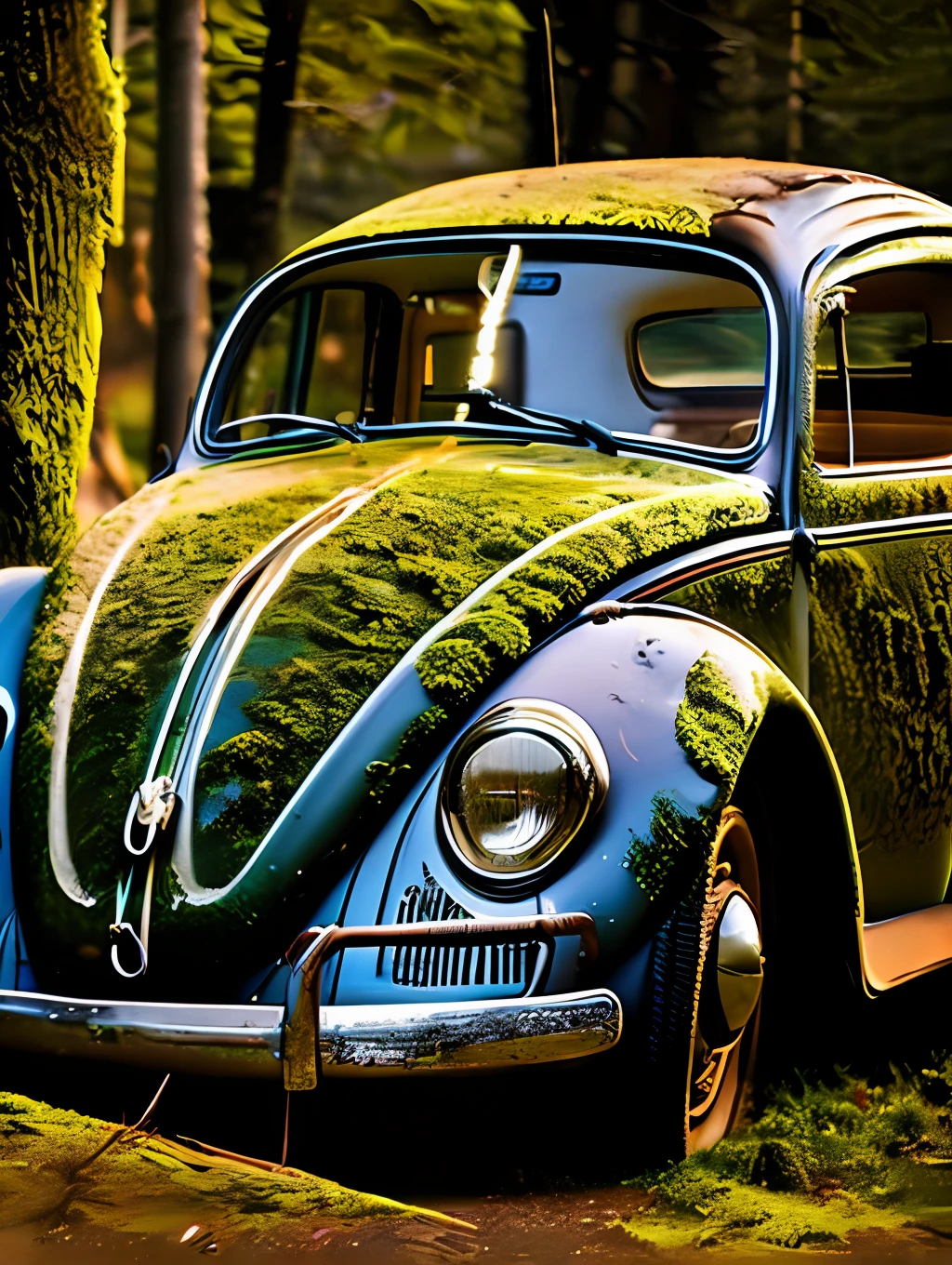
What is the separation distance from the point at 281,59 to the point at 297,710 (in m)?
7.43

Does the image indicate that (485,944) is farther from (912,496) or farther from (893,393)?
(893,393)

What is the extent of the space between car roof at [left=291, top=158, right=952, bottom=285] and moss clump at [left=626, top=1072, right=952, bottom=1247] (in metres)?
1.97

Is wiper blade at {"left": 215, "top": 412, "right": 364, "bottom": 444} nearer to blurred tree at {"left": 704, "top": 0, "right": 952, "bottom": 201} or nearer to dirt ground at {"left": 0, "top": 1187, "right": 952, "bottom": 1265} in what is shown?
dirt ground at {"left": 0, "top": 1187, "right": 952, "bottom": 1265}

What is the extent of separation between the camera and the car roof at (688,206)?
4195 millimetres

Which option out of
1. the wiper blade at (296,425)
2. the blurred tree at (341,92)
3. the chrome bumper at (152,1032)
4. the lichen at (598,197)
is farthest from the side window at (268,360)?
the chrome bumper at (152,1032)

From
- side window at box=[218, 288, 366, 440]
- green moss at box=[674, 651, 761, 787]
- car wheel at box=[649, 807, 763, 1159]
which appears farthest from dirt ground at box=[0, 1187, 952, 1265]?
side window at box=[218, 288, 366, 440]

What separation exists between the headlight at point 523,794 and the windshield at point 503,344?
51.1 inches

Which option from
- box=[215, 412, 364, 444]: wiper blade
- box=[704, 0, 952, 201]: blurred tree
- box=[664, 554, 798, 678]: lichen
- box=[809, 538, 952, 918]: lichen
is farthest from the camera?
box=[704, 0, 952, 201]: blurred tree

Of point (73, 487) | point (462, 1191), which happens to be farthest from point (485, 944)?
point (73, 487)

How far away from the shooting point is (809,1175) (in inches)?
133

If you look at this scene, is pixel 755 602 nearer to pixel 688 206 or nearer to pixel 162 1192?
pixel 688 206

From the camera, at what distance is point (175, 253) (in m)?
8.97

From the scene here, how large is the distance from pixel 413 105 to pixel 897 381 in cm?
575

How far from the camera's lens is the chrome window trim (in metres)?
4.01
